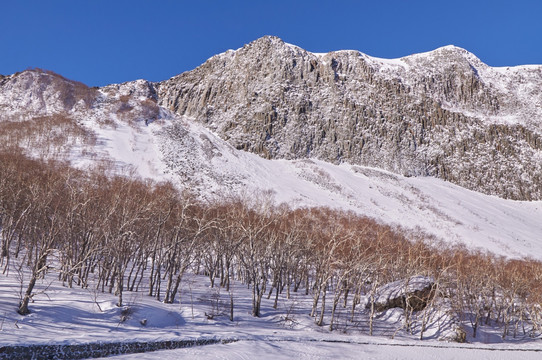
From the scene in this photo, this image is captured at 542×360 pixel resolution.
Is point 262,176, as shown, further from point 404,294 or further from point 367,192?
point 404,294

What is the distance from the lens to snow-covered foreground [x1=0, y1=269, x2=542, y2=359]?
13.9m

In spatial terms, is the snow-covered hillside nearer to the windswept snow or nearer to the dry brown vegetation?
the windswept snow

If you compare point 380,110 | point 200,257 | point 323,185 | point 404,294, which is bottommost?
point 404,294

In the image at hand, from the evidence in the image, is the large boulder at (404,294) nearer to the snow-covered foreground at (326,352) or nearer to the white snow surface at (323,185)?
the snow-covered foreground at (326,352)

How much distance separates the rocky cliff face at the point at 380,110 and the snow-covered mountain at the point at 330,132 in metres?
0.44

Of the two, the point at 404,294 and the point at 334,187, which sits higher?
the point at 334,187

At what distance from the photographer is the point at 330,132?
325 feet

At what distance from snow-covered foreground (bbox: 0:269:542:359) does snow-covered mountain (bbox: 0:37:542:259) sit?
38.8 meters

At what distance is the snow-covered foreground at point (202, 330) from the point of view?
45.6 feet

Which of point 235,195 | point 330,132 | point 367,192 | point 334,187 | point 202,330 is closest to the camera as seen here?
point 202,330

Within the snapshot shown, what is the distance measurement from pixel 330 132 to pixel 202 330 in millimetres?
87151

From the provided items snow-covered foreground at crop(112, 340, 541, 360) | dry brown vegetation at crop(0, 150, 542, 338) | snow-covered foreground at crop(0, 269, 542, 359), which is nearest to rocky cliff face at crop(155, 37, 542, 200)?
dry brown vegetation at crop(0, 150, 542, 338)

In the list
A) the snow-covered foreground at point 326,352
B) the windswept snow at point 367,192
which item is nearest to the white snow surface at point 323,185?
the windswept snow at point 367,192

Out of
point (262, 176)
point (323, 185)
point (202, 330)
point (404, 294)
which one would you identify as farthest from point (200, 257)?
point (323, 185)
